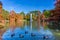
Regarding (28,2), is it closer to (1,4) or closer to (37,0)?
(37,0)

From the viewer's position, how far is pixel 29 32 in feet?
12.2

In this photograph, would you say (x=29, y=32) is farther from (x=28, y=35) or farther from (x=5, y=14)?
(x=5, y=14)

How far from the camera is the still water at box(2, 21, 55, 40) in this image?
358 cm

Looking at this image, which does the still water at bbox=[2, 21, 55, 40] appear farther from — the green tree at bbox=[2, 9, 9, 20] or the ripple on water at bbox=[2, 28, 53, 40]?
the green tree at bbox=[2, 9, 9, 20]

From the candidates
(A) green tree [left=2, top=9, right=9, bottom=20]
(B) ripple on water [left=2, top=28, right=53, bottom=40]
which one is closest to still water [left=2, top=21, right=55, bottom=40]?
(B) ripple on water [left=2, top=28, right=53, bottom=40]

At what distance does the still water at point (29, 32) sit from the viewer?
11.8 ft

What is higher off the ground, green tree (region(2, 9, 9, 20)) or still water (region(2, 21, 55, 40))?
green tree (region(2, 9, 9, 20))

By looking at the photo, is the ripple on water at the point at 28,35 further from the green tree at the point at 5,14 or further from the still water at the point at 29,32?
the green tree at the point at 5,14

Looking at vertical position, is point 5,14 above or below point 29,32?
above

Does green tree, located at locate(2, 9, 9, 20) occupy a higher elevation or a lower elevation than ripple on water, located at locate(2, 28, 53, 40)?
higher

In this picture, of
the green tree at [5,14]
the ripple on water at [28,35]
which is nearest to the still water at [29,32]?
the ripple on water at [28,35]

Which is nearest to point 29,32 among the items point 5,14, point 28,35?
point 28,35

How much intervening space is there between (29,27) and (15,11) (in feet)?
1.72

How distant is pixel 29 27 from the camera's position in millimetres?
3832
